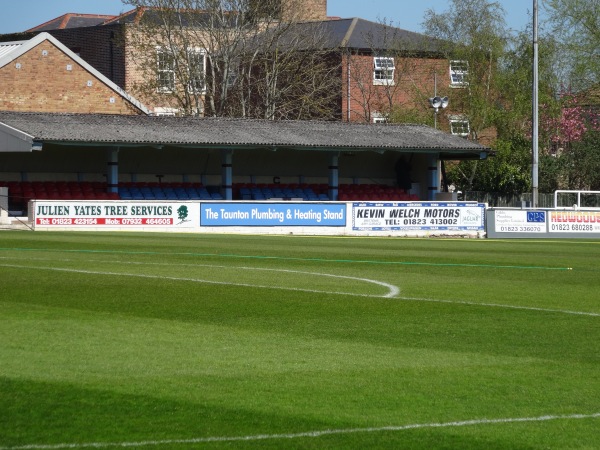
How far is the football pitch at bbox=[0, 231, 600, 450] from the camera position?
24.2 ft

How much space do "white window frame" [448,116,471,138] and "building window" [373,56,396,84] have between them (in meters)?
4.22

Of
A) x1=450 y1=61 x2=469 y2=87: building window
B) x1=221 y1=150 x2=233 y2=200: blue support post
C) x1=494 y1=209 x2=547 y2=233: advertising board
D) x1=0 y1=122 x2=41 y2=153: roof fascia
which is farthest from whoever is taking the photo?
x1=450 y1=61 x2=469 y2=87: building window

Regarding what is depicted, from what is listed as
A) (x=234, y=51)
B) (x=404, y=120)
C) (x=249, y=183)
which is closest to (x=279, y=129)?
(x=249, y=183)

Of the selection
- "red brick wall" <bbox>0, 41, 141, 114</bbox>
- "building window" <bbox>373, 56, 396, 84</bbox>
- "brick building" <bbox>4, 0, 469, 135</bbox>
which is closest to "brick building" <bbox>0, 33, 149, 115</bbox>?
"red brick wall" <bbox>0, 41, 141, 114</bbox>

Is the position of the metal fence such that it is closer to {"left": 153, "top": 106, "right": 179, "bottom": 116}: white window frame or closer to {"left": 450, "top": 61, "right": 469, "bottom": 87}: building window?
{"left": 450, "top": 61, "right": 469, "bottom": 87}: building window

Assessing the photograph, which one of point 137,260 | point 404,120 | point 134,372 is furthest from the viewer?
point 404,120

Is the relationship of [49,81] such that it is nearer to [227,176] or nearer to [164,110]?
[164,110]

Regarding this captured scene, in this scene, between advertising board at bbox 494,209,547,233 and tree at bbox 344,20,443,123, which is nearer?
advertising board at bbox 494,209,547,233

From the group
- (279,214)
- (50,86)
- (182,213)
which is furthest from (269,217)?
(50,86)

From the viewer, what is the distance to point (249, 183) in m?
50.4

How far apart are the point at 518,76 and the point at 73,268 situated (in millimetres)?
48050

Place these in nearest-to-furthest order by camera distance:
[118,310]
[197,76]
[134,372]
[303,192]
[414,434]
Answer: [414,434] → [134,372] → [118,310] → [303,192] → [197,76]

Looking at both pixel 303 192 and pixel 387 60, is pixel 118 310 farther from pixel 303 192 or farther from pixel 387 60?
pixel 387 60

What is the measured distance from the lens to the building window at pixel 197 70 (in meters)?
60.0
